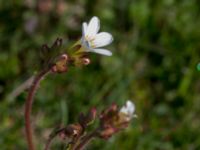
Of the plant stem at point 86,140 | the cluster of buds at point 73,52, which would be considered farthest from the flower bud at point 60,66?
the plant stem at point 86,140

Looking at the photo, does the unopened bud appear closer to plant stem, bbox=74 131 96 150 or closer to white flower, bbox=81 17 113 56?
plant stem, bbox=74 131 96 150

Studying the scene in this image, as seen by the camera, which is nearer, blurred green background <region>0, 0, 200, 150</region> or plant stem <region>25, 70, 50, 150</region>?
plant stem <region>25, 70, 50, 150</region>

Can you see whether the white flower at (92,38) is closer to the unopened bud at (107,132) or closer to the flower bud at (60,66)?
the flower bud at (60,66)

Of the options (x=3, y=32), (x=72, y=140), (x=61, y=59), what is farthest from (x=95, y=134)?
(x=3, y=32)

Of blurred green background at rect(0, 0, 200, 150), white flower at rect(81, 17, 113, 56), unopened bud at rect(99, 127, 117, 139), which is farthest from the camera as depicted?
blurred green background at rect(0, 0, 200, 150)

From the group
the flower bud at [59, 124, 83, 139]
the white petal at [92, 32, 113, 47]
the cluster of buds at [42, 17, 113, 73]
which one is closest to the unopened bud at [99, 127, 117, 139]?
the flower bud at [59, 124, 83, 139]

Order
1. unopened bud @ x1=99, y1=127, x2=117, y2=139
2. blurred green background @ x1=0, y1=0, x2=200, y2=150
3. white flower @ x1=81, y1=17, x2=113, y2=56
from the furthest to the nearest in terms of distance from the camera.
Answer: blurred green background @ x1=0, y1=0, x2=200, y2=150 → white flower @ x1=81, y1=17, x2=113, y2=56 → unopened bud @ x1=99, y1=127, x2=117, y2=139

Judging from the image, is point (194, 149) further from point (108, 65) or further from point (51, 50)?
point (51, 50)
